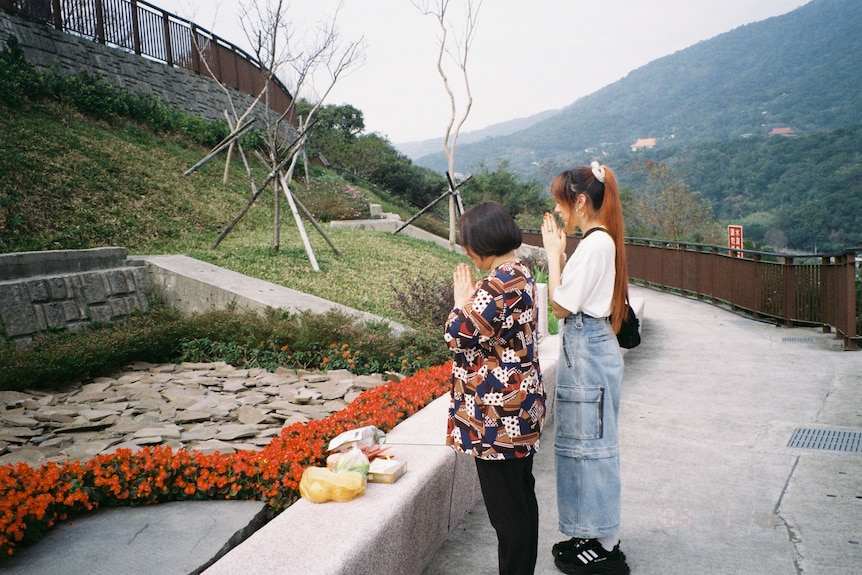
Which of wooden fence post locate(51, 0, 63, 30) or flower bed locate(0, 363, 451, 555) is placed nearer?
flower bed locate(0, 363, 451, 555)

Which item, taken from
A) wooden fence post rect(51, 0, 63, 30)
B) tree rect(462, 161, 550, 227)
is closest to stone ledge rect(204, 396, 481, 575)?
wooden fence post rect(51, 0, 63, 30)

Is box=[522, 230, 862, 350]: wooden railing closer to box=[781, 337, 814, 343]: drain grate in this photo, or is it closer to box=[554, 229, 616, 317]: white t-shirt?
box=[781, 337, 814, 343]: drain grate

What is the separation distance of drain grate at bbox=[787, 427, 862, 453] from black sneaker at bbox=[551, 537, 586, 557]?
98.7 inches

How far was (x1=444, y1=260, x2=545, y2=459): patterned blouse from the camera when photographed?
2529 mm

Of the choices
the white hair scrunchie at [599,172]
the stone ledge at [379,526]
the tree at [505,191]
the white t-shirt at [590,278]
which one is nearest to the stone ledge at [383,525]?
the stone ledge at [379,526]

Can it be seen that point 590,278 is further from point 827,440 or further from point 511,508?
point 827,440

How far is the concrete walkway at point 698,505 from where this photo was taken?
2898 mm

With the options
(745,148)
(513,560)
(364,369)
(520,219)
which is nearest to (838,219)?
(745,148)

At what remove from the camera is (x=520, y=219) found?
32.5 metres

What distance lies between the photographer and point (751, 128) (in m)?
74.3

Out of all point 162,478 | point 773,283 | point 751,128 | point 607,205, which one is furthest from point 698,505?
point 751,128

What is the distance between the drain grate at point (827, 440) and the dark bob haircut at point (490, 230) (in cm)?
336

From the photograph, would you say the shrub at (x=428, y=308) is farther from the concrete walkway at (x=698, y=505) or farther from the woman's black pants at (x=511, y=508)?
the woman's black pants at (x=511, y=508)

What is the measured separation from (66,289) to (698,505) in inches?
272
